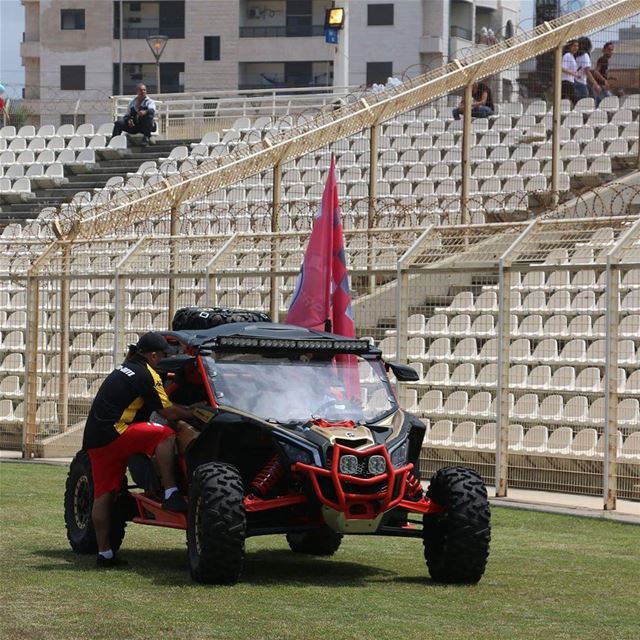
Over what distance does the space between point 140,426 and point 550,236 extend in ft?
25.0

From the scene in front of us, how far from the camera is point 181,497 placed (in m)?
10.0

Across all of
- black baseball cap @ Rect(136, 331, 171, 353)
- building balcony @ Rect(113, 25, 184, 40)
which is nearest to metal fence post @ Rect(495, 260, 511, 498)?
black baseball cap @ Rect(136, 331, 171, 353)

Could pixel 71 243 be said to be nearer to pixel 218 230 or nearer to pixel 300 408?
pixel 218 230

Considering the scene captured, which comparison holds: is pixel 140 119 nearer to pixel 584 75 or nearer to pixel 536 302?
pixel 584 75

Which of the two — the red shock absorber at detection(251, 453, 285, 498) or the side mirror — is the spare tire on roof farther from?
the red shock absorber at detection(251, 453, 285, 498)

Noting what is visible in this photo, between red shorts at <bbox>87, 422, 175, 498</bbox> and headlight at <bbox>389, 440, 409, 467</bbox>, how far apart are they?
4.96 ft

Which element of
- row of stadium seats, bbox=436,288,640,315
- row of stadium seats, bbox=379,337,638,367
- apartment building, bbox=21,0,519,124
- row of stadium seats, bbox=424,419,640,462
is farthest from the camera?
apartment building, bbox=21,0,519,124

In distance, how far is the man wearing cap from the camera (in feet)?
33.1

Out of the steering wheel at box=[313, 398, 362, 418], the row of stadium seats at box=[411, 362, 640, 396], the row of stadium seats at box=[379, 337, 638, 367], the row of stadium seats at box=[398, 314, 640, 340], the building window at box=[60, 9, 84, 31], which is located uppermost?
the building window at box=[60, 9, 84, 31]

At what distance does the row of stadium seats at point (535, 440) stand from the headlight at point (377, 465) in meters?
5.84

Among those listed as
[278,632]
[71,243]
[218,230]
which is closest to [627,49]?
[218,230]

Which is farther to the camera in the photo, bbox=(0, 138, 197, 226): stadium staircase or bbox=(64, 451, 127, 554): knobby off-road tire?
bbox=(0, 138, 197, 226): stadium staircase

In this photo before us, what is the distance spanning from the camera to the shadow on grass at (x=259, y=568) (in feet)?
31.7

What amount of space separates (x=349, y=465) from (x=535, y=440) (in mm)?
6696
